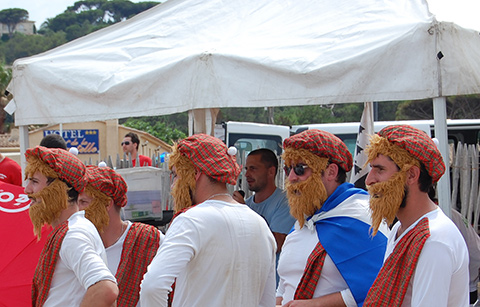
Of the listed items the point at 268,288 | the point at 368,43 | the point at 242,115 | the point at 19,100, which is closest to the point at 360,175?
the point at 368,43

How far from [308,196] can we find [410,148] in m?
0.79

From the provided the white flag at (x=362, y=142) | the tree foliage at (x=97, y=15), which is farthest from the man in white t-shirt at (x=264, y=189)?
the tree foliage at (x=97, y=15)

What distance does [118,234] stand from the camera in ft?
12.4

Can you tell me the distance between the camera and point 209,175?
2801mm

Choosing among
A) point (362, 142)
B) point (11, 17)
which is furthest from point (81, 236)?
point (11, 17)

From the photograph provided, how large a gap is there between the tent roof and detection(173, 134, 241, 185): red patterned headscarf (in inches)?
47.2

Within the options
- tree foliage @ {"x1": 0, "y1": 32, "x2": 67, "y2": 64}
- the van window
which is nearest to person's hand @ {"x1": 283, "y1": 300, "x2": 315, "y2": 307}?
the van window

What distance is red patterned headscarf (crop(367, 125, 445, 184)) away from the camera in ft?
8.39

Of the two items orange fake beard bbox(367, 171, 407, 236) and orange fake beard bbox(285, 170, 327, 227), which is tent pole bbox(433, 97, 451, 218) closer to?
orange fake beard bbox(285, 170, 327, 227)

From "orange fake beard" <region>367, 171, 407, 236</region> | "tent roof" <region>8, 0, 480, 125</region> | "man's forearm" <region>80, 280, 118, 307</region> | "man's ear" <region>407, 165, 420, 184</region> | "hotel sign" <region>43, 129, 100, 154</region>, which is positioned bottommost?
"hotel sign" <region>43, 129, 100, 154</region>

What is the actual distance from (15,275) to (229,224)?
1.63 m

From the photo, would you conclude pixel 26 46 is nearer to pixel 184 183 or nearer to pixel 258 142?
pixel 258 142

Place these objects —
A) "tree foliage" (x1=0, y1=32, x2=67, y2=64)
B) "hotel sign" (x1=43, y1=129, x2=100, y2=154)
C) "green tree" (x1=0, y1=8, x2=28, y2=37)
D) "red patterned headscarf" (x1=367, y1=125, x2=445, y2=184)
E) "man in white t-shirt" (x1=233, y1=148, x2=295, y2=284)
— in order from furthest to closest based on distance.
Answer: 1. "green tree" (x1=0, y1=8, x2=28, y2=37)
2. "tree foliage" (x1=0, y1=32, x2=67, y2=64)
3. "hotel sign" (x1=43, y1=129, x2=100, y2=154)
4. "man in white t-shirt" (x1=233, y1=148, x2=295, y2=284)
5. "red patterned headscarf" (x1=367, y1=125, x2=445, y2=184)

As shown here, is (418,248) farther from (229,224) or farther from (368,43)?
(368,43)
